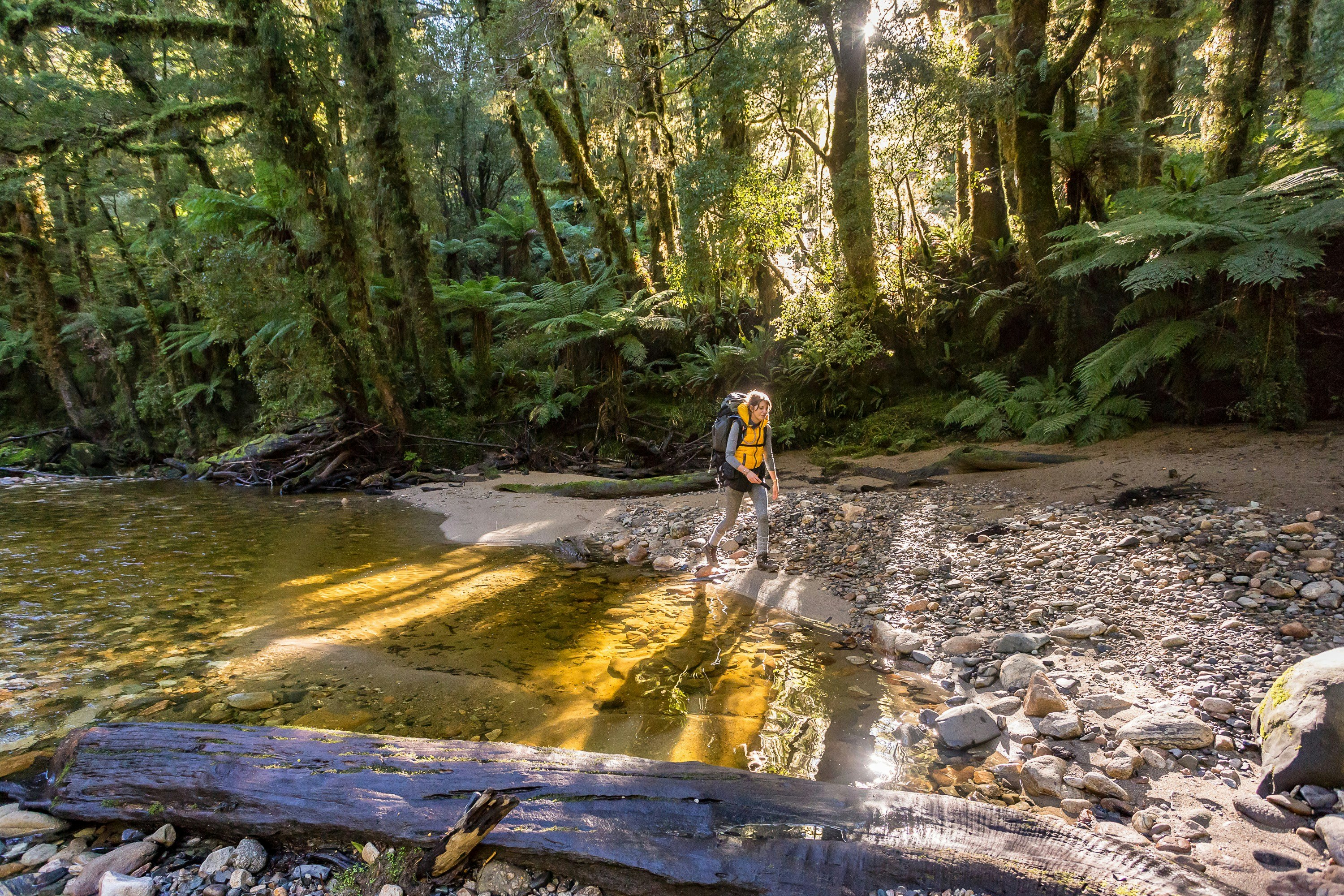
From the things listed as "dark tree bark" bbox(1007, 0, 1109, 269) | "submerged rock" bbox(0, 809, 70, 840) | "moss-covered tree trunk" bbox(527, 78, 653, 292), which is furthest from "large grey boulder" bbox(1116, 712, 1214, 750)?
"moss-covered tree trunk" bbox(527, 78, 653, 292)

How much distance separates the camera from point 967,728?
311 centimetres

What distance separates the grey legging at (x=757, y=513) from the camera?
19.7 ft

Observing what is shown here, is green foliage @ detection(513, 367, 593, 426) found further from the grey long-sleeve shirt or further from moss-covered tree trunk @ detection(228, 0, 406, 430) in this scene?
the grey long-sleeve shirt

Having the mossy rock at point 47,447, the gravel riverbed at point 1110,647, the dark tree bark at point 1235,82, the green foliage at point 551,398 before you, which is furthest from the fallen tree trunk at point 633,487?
the mossy rock at point 47,447

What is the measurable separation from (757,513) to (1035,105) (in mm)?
7196

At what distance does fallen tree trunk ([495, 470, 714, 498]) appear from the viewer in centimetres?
944

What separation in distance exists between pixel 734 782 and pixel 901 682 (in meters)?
1.95

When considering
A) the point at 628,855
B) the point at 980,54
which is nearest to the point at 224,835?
the point at 628,855

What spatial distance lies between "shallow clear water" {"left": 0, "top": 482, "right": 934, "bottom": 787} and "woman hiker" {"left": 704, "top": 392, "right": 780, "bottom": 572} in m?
0.70

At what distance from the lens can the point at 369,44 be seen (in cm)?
1194

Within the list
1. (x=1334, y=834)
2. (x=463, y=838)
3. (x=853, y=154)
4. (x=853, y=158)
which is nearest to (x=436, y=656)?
(x=463, y=838)

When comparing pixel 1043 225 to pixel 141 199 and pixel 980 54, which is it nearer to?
pixel 980 54

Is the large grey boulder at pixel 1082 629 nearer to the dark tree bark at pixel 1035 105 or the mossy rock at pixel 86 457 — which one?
the dark tree bark at pixel 1035 105

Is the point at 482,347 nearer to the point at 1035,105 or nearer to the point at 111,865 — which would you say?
A: the point at 1035,105
